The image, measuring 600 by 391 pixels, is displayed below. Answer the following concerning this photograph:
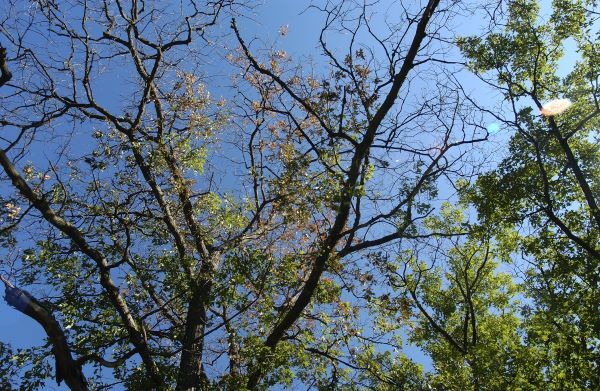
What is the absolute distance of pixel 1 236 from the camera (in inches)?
323

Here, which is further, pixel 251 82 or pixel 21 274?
pixel 251 82

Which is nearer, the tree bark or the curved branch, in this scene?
the curved branch

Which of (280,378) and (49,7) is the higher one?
(49,7)

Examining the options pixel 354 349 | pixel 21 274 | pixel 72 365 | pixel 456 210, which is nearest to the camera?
pixel 72 365

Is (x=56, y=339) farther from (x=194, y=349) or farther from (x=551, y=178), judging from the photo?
(x=551, y=178)

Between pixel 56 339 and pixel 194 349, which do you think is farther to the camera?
pixel 194 349

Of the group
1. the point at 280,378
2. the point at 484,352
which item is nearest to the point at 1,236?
the point at 280,378

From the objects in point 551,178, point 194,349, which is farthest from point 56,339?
point 551,178

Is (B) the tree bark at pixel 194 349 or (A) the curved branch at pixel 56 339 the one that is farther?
(B) the tree bark at pixel 194 349

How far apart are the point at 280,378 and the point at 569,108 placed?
8279 millimetres

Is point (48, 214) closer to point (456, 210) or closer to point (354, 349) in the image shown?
point (354, 349)

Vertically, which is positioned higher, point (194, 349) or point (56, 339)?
point (194, 349)

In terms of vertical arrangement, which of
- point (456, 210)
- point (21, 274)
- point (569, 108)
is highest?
point (456, 210)

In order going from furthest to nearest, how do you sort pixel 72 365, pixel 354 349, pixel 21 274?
pixel 354 349, pixel 21 274, pixel 72 365
